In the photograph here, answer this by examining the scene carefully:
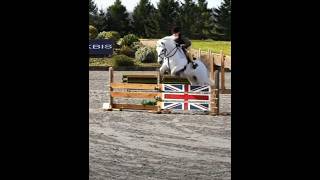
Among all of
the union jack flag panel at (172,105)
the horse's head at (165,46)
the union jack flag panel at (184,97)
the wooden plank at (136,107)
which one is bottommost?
the wooden plank at (136,107)

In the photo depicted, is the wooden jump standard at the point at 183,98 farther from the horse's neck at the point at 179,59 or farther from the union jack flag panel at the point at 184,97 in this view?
the horse's neck at the point at 179,59

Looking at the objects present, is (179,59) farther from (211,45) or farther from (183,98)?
(211,45)

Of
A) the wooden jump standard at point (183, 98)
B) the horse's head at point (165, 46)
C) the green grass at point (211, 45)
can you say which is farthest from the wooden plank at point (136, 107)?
the green grass at point (211, 45)

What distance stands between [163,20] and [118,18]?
9.29 feet

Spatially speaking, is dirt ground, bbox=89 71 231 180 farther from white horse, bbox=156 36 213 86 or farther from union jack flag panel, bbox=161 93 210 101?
white horse, bbox=156 36 213 86

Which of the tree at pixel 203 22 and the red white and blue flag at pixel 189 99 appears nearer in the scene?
the red white and blue flag at pixel 189 99

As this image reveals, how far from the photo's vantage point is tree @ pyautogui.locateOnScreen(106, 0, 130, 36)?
2862cm

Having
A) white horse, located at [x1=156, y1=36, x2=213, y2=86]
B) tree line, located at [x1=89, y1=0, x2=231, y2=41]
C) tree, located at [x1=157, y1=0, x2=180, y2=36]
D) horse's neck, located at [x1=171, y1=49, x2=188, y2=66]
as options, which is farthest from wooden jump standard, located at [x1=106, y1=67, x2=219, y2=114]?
tree, located at [x1=157, y1=0, x2=180, y2=36]

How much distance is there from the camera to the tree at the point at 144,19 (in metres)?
29.1

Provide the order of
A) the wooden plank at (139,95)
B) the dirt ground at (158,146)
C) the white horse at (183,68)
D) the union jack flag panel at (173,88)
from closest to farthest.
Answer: the dirt ground at (158,146)
the union jack flag panel at (173,88)
the wooden plank at (139,95)
the white horse at (183,68)

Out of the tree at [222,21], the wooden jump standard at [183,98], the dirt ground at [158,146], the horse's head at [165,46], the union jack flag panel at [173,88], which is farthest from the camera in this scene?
the tree at [222,21]
